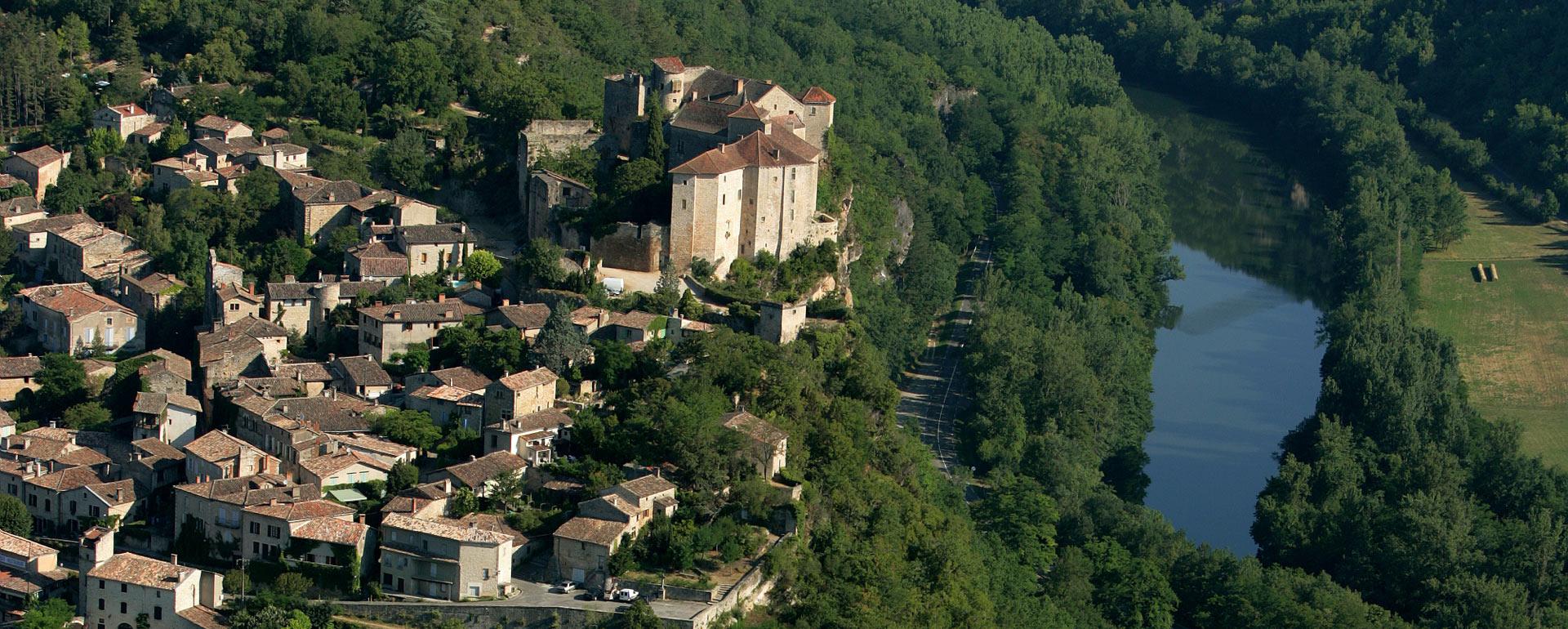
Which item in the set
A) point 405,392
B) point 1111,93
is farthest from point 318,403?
point 1111,93

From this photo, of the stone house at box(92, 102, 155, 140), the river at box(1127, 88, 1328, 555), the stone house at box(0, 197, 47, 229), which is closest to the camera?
the stone house at box(0, 197, 47, 229)

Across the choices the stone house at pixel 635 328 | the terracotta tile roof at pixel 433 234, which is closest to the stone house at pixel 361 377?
the stone house at pixel 635 328

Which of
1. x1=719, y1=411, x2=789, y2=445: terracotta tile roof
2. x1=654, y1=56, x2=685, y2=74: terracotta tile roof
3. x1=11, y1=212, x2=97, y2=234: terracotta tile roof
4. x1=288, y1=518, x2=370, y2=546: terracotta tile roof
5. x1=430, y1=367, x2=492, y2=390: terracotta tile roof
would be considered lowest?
x1=288, y1=518, x2=370, y2=546: terracotta tile roof

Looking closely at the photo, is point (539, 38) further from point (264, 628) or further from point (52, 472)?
point (264, 628)

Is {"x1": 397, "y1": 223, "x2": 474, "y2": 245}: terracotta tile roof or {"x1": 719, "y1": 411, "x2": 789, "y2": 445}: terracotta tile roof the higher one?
{"x1": 397, "y1": 223, "x2": 474, "y2": 245}: terracotta tile roof

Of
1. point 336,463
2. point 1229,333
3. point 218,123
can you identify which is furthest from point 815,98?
point 1229,333

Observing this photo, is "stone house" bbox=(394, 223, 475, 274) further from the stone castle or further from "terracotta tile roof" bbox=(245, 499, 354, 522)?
"terracotta tile roof" bbox=(245, 499, 354, 522)

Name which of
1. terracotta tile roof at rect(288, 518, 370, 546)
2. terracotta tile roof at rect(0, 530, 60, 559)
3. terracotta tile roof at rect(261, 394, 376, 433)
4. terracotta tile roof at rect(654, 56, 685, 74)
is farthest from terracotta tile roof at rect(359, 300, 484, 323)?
terracotta tile roof at rect(0, 530, 60, 559)
